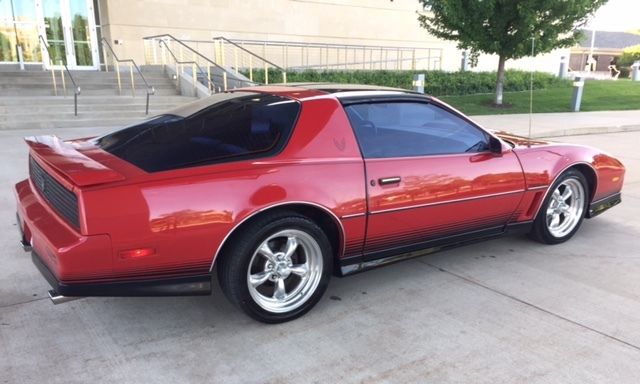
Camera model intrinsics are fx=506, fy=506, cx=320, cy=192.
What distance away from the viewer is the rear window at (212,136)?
9.81 ft

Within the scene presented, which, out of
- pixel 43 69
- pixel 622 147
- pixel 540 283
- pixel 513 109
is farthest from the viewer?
pixel 513 109

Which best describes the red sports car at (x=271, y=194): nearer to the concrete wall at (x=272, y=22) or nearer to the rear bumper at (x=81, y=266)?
the rear bumper at (x=81, y=266)

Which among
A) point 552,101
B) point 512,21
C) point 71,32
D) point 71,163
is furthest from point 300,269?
point 552,101

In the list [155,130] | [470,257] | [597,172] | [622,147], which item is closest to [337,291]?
[470,257]

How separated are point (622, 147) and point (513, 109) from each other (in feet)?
19.7

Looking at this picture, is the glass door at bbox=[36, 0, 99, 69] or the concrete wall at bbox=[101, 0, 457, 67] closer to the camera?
the glass door at bbox=[36, 0, 99, 69]

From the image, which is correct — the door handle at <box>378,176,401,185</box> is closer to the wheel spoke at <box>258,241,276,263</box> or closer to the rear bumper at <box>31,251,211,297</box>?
the wheel spoke at <box>258,241,276,263</box>

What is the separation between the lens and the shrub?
16859 millimetres

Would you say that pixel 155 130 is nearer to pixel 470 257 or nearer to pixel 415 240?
pixel 415 240

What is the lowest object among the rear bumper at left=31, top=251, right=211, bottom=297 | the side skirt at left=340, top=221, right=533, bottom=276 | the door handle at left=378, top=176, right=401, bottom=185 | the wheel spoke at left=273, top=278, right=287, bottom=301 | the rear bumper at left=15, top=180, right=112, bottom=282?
the wheel spoke at left=273, top=278, right=287, bottom=301

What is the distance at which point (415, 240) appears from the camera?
3686 millimetres

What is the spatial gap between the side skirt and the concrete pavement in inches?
9.9

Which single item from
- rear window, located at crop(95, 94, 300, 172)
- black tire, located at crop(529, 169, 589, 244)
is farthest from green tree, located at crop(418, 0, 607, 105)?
rear window, located at crop(95, 94, 300, 172)

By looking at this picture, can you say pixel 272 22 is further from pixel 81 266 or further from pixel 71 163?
pixel 81 266
